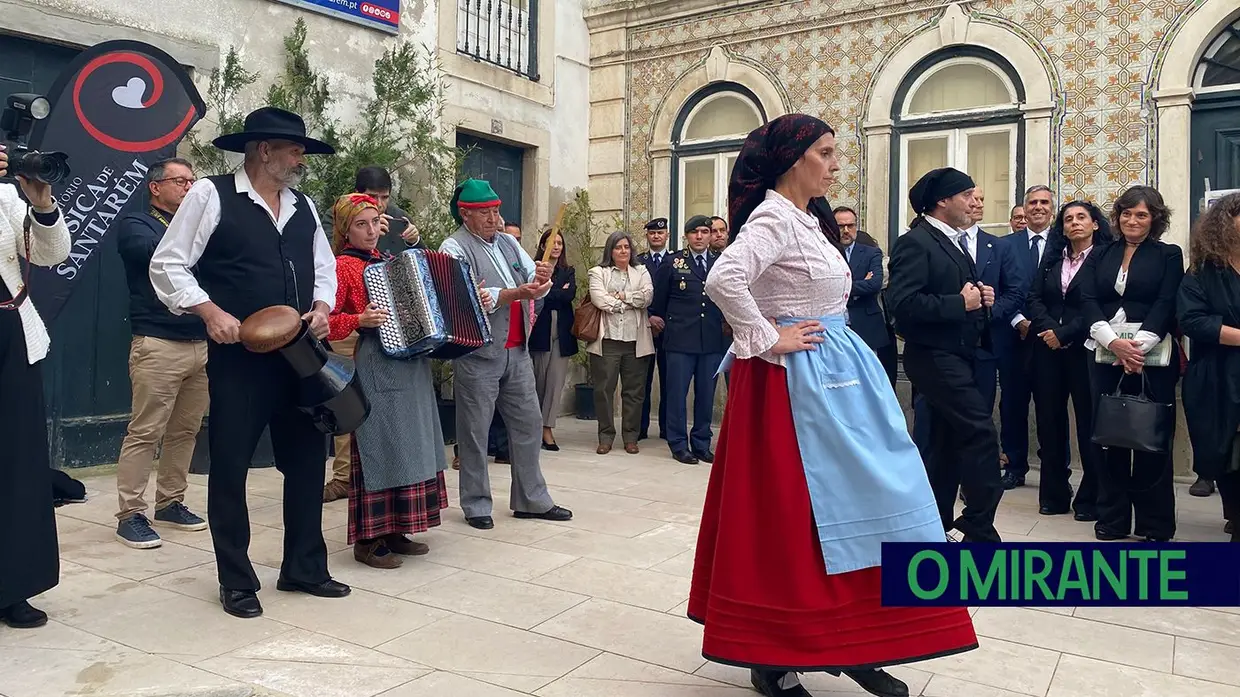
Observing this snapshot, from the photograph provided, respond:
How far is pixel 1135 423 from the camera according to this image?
202 inches

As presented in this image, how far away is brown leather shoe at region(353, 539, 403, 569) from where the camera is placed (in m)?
4.61

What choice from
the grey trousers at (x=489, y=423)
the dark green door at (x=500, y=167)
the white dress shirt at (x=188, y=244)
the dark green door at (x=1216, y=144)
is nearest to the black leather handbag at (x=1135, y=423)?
the grey trousers at (x=489, y=423)

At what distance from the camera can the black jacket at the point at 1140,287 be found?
535cm

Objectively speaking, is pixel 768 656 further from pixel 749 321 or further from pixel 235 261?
pixel 235 261

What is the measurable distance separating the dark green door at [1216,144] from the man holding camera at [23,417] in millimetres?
7789

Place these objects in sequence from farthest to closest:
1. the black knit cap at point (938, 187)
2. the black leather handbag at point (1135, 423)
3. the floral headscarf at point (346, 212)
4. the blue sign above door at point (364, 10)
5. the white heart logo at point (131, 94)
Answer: the blue sign above door at point (364, 10) < the white heart logo at point (131, 94) < the black leather handbag at point (1135, 423) < the black knit cap at point (938, 187) < the floral headscarf at point (346, 212)

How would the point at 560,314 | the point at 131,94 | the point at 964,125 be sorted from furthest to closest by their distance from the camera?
the point at 964,125 < the point at 560,314 < the point at 131,94

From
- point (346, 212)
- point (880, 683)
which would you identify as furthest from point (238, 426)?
point (880, 683)

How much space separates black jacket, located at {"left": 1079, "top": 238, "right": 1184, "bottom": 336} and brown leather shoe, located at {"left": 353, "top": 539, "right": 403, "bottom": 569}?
13.0ft

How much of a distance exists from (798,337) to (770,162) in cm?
59

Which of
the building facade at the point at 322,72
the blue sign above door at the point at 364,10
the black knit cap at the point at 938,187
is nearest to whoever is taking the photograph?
the black knit cap at the point at 938,187

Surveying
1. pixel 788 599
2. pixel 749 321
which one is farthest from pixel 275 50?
pixel 788 599

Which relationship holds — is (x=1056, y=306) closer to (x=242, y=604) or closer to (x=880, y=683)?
(x=880, y=683)

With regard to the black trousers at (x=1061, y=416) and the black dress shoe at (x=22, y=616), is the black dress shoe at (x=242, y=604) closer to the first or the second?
the black dress shoe at (x=22, y=616)
